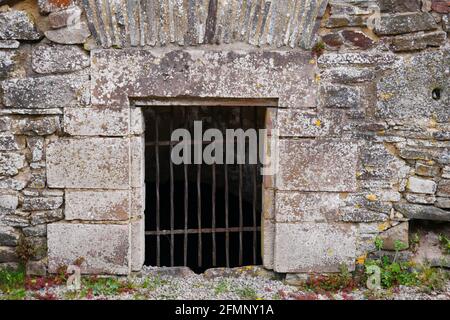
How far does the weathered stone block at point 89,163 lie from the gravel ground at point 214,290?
0.82m

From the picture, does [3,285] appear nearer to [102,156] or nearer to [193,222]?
[102,156]

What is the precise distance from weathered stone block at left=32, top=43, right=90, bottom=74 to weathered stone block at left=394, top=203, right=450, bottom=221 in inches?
108

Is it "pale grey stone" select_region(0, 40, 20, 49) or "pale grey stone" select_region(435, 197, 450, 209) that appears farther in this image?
"pale grey stone" select_region(435, 197, 450, 209)

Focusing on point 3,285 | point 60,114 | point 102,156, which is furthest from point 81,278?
point 60,114

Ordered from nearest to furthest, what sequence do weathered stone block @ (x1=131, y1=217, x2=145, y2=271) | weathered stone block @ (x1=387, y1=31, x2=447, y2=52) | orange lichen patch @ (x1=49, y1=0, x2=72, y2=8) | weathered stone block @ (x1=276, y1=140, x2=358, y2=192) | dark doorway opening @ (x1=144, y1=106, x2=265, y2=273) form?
orange lichen patch @ (x1=49, y1=0, x2=72, y2=8) < weathered stone block @ (x1=387, y1=31, x2=447, y2=52) < weathered stone block @ (x1=276, y1=140, x2=358, y2=192) < weathered stone block @ (x1=131, y1=217, x2=145, y2=271) < dark doorway opening @ (x1=144, y1=106, x2=265, y2=273)

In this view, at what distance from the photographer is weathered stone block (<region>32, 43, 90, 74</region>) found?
3768mm

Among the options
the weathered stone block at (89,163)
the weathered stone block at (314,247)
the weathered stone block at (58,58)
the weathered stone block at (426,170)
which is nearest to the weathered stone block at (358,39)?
the weathered stone block at (426,170)

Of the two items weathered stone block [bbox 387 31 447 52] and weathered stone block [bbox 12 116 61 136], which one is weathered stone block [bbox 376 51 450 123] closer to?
weathered stone block [bbox 387 31 447 52]

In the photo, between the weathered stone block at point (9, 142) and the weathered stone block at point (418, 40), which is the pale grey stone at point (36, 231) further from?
the weathered stone block at point (418, 40)

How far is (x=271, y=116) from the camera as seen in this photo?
12.9 feet

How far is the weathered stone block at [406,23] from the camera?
3.78 meters

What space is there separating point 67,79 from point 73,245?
131 centimetres

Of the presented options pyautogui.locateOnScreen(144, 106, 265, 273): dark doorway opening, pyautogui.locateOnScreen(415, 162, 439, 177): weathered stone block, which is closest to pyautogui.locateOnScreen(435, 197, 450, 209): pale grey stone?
pyautogui.locateOnScreen(415, 162, 439, 177): weathered stone block

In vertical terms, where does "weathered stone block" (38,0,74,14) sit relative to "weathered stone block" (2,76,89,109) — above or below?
above
